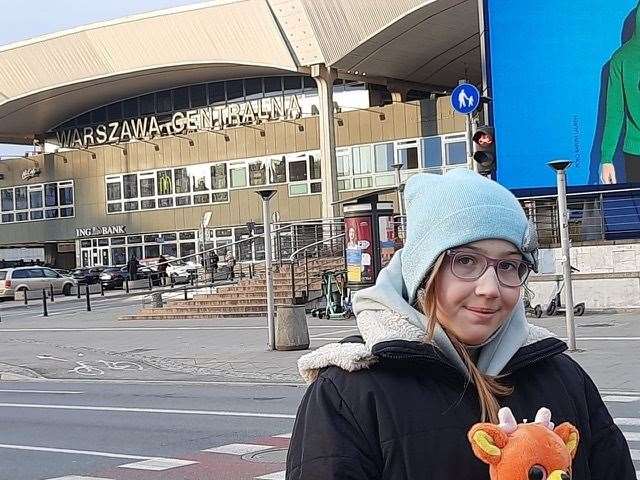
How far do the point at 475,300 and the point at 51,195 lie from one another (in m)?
68.6

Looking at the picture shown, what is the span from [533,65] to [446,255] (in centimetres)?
3215

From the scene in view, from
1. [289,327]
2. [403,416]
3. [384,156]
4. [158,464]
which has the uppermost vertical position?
[384,156]

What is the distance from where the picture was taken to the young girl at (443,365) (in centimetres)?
238

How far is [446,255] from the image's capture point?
2547 mm

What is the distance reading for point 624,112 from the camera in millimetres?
32406

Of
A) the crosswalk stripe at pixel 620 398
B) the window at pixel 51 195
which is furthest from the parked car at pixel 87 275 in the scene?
the crosswalk stripe at pixel 620 398

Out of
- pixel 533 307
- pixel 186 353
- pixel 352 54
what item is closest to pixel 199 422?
pixel 186 353

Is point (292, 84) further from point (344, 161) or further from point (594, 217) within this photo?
point (594, 217)

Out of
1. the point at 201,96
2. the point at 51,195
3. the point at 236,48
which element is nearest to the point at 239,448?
the point at 236,48

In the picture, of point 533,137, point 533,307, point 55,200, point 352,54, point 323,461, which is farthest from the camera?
point 55,200

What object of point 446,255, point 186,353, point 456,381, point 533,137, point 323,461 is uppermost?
point 533,137

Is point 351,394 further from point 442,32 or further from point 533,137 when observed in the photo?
point 442,32

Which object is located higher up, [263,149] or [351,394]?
[263,149]

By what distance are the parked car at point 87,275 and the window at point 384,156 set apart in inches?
604
